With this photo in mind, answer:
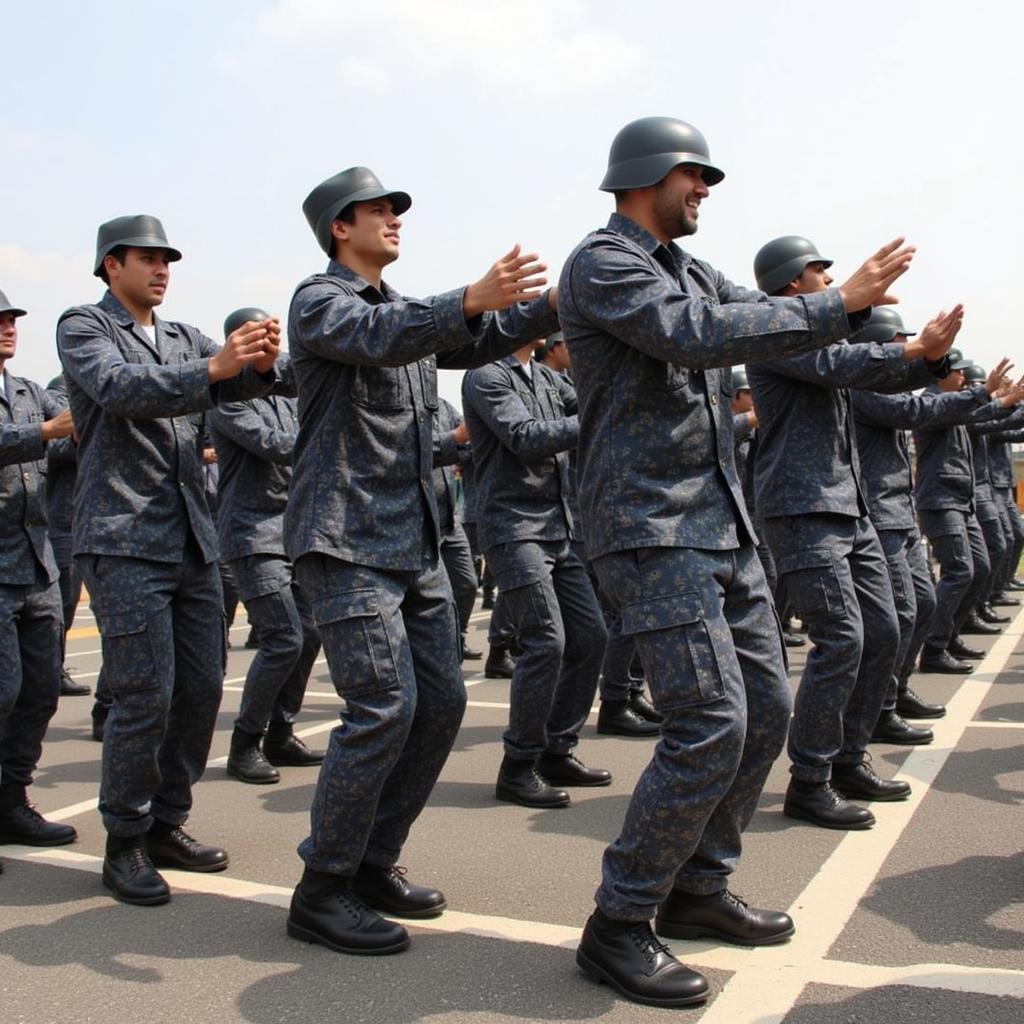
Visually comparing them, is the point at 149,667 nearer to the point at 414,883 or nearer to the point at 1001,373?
the point at 414,883

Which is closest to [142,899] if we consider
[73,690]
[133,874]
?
[133,874]

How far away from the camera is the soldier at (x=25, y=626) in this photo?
4.71m

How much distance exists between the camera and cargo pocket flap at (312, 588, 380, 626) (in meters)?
3.52

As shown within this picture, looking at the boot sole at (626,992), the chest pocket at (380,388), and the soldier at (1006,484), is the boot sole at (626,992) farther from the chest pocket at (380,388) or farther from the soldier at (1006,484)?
the soldier at (1006,484)

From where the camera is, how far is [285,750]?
6.23 meters

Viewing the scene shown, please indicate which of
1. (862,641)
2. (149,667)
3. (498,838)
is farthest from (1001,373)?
(149,667)

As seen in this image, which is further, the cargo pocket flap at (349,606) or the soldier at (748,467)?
the soldier at (748,467)

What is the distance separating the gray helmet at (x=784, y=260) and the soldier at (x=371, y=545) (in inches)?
68.4

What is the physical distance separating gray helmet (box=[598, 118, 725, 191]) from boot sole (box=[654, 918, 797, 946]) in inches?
82.7

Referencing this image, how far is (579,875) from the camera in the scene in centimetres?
409

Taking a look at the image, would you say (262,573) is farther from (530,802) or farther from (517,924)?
(517,924)

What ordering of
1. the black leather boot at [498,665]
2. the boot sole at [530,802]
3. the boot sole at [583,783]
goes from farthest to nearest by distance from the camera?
the black leather boot at [498,665] < the boot sole at [583,783] < the boot sole at [530,802]

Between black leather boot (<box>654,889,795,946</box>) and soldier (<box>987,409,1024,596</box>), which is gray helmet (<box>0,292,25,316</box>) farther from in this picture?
soldier (<box>987,409,1024,596</box>)

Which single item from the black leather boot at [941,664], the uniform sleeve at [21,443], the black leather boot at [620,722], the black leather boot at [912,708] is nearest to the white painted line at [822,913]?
the black leather boot at [912,708]
